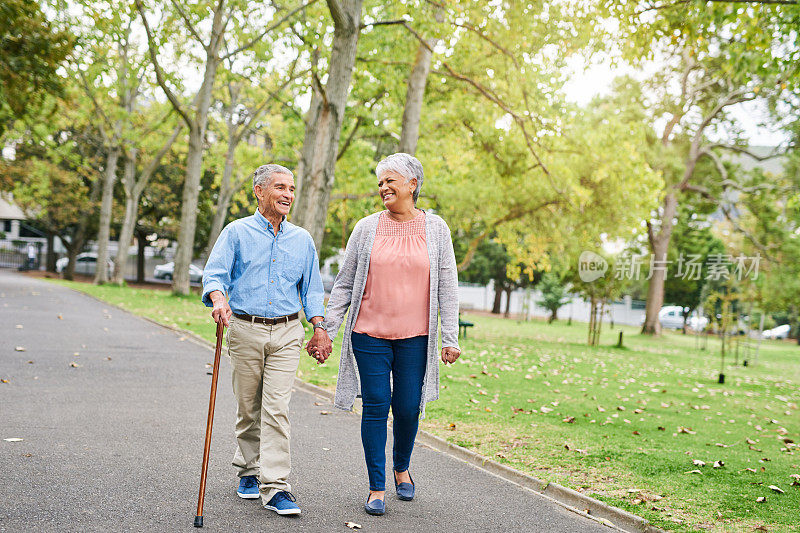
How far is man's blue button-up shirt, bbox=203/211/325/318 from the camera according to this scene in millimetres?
4285

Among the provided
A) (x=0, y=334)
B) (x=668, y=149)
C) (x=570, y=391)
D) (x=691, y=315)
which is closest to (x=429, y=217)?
(x=570, y=391)

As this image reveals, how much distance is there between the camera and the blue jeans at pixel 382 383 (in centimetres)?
444

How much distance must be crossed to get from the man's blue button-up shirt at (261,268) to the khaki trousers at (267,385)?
0.12 meters

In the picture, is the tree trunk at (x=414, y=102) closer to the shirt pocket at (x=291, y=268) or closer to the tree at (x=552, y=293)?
the shirt pocket at (x=291, y=268)

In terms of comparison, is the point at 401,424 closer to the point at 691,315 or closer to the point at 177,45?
the point at 177,45

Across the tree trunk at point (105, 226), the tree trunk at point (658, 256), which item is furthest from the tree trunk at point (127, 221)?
the tree trunk at point (658, 256)

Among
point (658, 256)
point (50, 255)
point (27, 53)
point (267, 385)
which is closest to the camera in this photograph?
point (267, 385)

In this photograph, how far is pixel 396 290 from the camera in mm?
4402

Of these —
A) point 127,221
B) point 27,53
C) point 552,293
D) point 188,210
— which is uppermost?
point 27,53

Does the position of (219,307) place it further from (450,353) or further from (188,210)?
(188,210)

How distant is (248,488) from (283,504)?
387 millimetres

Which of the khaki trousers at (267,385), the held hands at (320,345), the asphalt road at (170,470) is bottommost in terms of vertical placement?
the asphalt road at (170,470)

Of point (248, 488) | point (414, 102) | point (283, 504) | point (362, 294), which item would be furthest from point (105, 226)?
point (283, 504)

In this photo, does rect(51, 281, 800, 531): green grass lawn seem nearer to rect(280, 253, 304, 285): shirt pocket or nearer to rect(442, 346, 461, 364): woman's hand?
rect(442, 346, 461, 364): woman's hand
